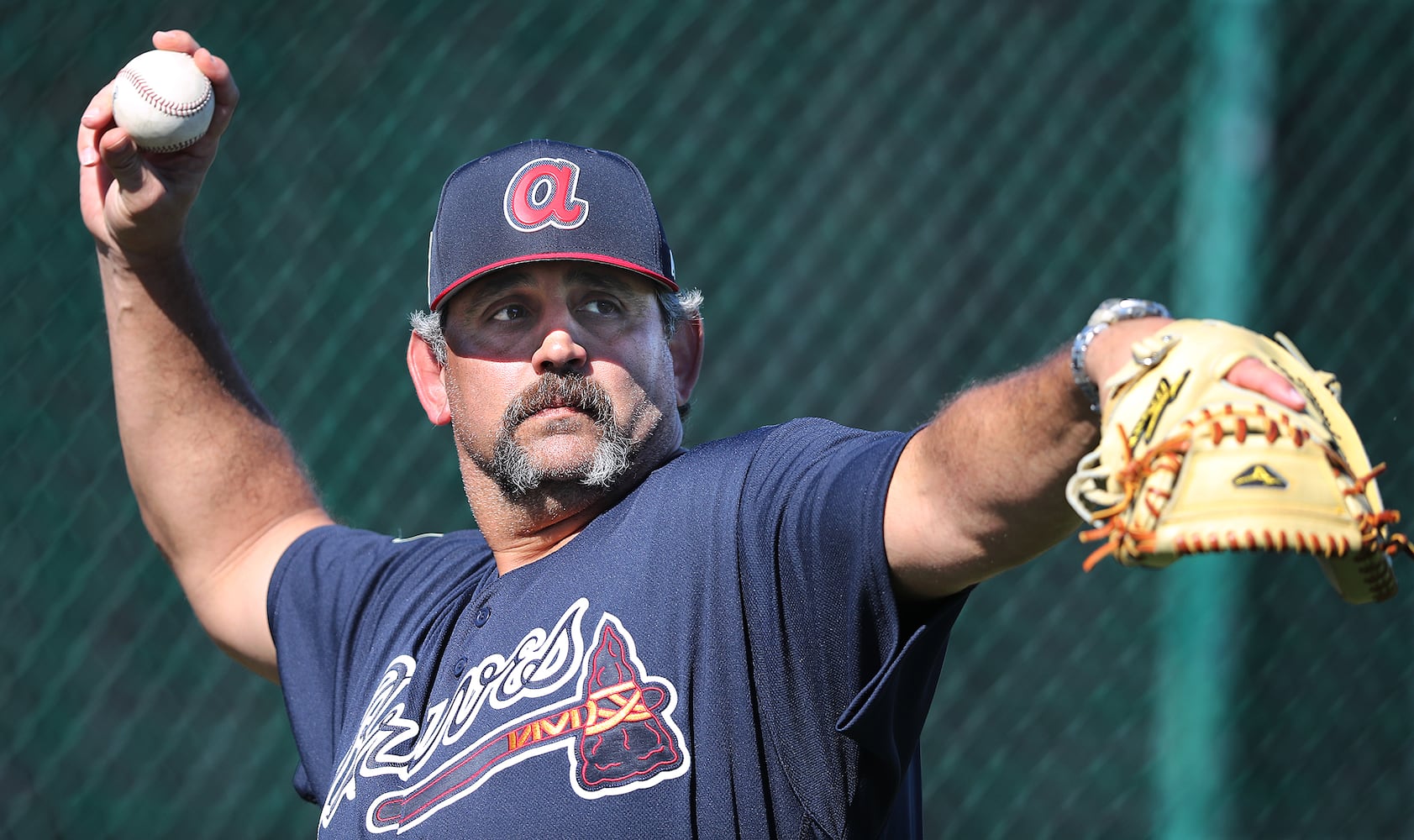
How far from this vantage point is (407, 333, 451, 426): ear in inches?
87.7

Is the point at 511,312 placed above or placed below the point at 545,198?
below

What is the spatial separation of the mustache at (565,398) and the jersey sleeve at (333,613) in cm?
36

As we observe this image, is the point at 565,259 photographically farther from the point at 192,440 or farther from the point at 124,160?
the point at 192,440

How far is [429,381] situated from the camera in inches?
88.6

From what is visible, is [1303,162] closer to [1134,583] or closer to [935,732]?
[1134,583]

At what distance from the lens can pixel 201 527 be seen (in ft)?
8.23

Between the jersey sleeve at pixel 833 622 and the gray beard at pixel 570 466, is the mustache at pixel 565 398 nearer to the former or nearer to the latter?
the gray beard at pixel 570 466

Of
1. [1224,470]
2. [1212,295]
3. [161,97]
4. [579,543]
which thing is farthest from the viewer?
[1212,295]

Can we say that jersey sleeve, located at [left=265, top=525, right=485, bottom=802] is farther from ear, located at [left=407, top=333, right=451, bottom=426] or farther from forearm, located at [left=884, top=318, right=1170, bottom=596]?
forearm, located at [left=884, top=318, right=1170, bottom=596]

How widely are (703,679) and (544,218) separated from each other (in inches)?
27.7

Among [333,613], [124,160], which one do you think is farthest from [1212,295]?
[124,160]

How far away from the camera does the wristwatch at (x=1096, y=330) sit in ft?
3.86

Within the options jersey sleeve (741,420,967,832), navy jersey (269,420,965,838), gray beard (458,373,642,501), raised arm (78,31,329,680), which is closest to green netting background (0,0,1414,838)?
raised arm (78,31,329,680)

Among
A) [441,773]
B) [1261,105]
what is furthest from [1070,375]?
[1261,105]
